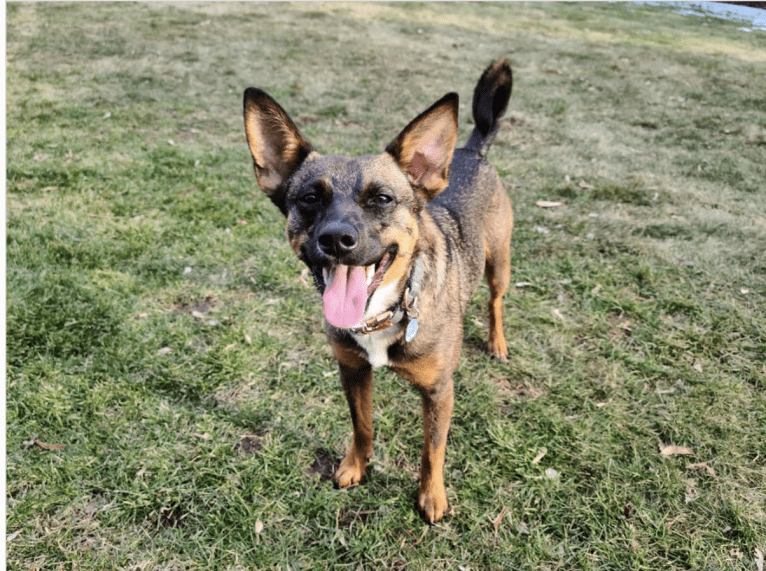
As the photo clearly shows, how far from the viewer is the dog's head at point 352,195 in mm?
2197

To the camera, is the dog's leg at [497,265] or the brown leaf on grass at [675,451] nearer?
the brown leaf on grass at [675,451]

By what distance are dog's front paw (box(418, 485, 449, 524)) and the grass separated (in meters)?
0.08

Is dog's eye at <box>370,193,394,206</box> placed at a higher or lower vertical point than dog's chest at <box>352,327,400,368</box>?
higher

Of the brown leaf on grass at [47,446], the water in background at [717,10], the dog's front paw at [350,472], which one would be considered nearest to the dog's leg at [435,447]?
the dog's front paw at [350,472]

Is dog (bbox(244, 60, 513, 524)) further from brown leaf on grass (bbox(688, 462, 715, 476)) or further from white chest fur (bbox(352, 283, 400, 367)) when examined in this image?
brown leaf on grass (bbox(688, 462, 715, 476))

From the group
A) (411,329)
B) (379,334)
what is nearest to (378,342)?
(379,334)

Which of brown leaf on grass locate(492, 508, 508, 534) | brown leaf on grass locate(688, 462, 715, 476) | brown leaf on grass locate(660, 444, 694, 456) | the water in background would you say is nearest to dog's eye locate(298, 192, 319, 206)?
brown leaf on grass locate(492, 508, 508, 534)

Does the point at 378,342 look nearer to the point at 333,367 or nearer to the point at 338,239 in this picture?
the point at 338,239

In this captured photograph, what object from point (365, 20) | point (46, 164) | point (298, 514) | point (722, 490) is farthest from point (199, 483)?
point (365, 20)

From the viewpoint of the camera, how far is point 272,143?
102 inches

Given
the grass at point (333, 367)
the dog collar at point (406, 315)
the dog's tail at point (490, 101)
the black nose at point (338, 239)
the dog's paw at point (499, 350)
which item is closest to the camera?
the black nose at point (338, 239)

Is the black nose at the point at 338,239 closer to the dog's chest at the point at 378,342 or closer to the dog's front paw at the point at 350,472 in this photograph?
the dog's chest at the point at 378,342

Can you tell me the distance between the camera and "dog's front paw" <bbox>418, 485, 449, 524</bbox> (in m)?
2.80

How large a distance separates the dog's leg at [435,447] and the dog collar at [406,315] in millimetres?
377
